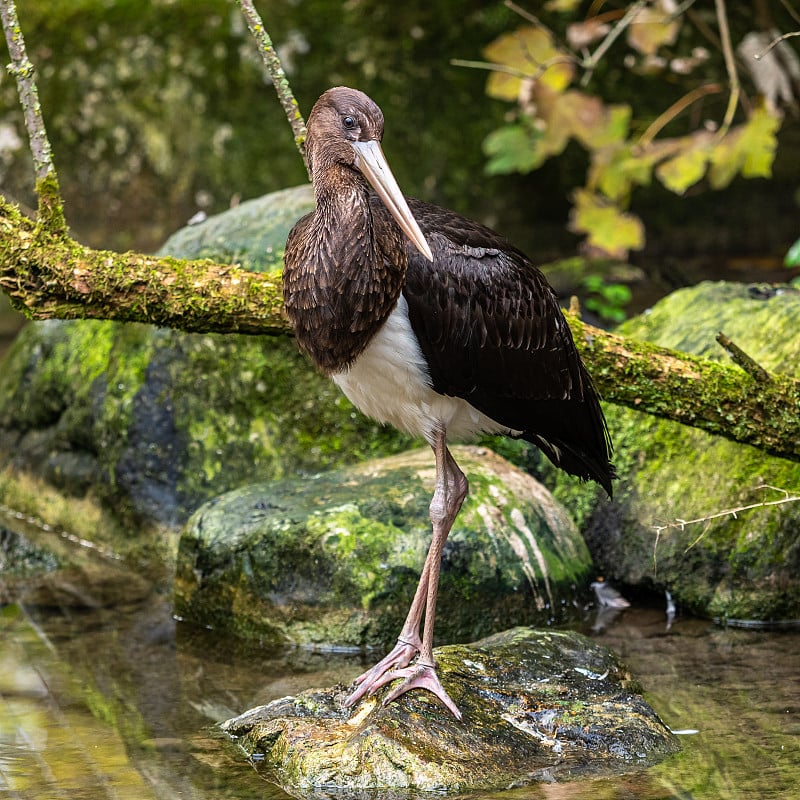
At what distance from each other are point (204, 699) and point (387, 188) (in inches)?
83.2

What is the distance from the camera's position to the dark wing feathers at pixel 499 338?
3.97 metres

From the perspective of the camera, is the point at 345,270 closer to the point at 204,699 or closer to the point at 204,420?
the point at 204,699

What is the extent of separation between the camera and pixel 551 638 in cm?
443

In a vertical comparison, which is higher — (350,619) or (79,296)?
(79,296)

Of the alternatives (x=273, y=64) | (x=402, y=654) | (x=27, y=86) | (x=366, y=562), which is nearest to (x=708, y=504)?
(x=366, y=562)

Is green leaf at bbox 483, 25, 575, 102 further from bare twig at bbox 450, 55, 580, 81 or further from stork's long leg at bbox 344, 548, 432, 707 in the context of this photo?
stork's long leg at bbox 344, 548, 432, 707

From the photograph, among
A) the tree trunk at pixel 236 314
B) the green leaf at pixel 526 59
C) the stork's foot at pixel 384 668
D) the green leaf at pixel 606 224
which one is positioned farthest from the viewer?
the green leaf at pixel 606 224

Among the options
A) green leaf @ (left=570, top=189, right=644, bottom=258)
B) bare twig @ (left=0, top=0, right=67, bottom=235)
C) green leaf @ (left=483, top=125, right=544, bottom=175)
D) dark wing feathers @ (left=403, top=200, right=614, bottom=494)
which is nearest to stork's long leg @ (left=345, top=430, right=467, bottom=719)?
dark wing feathers @ (left=403, top=200, right=614, bottom=494)

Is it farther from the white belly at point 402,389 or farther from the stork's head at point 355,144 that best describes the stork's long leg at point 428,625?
the stork's head at point 355,144

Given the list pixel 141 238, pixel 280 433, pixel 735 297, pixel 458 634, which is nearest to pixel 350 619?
pixel 458 634

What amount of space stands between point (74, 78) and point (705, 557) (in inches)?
262

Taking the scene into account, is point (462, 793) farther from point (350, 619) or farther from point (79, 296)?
point (79, 296)

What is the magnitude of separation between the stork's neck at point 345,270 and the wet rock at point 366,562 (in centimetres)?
143

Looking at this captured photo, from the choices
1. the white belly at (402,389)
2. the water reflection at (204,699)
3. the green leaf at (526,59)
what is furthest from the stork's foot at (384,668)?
the green leaf at (526,59)
